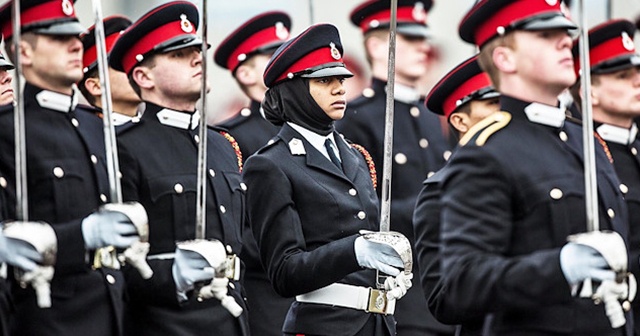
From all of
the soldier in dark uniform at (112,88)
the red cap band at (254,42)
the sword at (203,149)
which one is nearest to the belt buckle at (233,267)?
the sword at (203,149)

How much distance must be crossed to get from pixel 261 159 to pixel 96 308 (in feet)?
2.98

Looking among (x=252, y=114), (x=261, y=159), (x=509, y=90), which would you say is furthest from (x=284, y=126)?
(x=252, y=114)

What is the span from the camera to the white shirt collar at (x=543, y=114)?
5.97 meters

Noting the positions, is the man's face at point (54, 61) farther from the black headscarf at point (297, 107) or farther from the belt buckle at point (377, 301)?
the belt buckle at point (377, 301)

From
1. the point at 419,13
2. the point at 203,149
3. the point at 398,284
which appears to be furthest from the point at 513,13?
the point at 419,13

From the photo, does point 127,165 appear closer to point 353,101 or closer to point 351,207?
point 351,207

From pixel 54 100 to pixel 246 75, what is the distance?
2.94 m

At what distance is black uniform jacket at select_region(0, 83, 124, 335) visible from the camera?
6898 mm

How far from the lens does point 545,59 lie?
5.95 m

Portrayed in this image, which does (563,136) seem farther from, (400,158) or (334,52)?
(400,158)

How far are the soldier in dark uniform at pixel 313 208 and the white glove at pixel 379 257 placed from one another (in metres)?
0.13

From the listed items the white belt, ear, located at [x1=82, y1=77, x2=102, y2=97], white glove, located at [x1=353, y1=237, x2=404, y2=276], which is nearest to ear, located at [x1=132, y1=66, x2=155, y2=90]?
ear, located at [x1=82, y1=77, x2=102, y2=97]

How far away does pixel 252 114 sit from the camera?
9.77 metres

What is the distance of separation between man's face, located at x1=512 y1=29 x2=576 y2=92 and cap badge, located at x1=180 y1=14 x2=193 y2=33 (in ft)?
7.21
